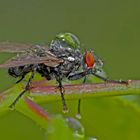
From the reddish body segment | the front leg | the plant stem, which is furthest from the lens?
the reddish body segment

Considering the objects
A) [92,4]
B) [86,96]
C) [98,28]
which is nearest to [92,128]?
[86,96]

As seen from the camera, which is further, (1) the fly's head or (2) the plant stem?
(1) the fly's head

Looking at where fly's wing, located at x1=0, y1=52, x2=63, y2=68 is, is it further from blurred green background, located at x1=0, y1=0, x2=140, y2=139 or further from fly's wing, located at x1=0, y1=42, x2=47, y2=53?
blurred green background, located at x1=0, y1=0, x2=140, y2=139

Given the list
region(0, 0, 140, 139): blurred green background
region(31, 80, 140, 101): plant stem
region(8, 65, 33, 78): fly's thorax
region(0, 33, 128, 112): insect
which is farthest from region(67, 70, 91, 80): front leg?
region(0, 0, 140, 139): blurred green background

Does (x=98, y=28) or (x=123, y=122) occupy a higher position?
(x=123, y=122)

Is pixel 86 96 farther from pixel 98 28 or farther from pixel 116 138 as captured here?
pixel 98 28

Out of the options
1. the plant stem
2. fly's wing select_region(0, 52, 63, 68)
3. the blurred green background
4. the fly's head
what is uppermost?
the plant stem

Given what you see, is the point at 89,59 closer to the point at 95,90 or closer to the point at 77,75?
the point at 77,75
